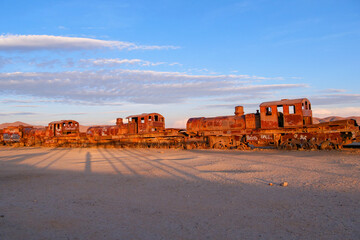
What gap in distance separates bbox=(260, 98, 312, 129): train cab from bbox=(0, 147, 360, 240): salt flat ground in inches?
353

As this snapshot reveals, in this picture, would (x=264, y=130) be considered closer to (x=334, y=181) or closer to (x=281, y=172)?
(x=281, y=172)

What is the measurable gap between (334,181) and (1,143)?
4991 centimetres

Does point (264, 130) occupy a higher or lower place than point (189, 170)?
higher

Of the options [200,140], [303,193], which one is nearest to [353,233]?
[303,193]

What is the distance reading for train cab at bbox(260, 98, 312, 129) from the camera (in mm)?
19500

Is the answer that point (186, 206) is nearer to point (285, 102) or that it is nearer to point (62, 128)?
point (285, 102)

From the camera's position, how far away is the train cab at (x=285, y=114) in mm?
19500

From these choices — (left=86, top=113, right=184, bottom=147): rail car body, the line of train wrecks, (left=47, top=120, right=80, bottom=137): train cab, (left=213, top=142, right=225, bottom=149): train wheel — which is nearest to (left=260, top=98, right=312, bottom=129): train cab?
the line of train wrecks

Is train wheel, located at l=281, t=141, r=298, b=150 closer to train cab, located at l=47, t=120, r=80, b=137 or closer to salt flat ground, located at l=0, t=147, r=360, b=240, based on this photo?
salt flat ground, located at l=0, t=147, r=360, b=240

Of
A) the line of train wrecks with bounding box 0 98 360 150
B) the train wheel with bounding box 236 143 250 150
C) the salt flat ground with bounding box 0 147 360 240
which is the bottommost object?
the salt flat ground with bounding box 0 147 360 240

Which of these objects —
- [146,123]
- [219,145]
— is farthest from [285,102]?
[146,123]

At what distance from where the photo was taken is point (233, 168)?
12.3 metres

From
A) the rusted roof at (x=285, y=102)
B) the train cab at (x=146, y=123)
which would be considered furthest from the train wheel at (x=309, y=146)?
the train cab at (x=146, y=123)

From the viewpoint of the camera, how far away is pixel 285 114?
1989cm
